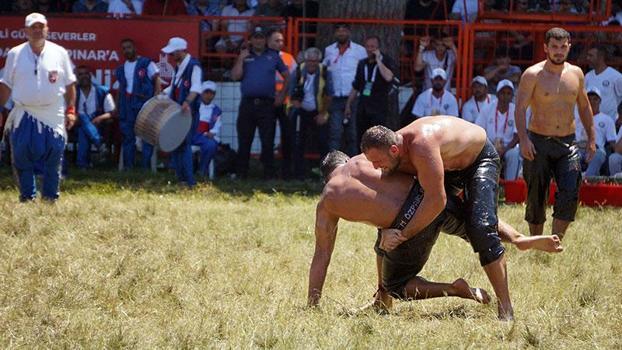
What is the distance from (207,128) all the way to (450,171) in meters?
8.45

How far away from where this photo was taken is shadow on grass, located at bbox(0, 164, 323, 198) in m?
14.0

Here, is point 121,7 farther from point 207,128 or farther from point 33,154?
point 33,154

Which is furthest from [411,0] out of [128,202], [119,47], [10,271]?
[10,271]

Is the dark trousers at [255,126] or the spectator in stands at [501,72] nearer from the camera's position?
the dark trousers at [255,126]

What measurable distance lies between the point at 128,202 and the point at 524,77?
4453 mm

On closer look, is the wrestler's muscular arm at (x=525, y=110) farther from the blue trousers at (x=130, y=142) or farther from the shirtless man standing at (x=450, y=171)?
the blue trousers at (x=130, y=142)

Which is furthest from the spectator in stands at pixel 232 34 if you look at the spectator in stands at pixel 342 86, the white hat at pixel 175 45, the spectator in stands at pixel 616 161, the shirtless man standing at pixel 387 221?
the shirtless man standing at pixel 387 221

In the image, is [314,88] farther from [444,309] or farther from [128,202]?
[444,309]

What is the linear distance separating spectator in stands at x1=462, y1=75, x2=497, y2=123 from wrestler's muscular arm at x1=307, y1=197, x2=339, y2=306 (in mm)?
8513

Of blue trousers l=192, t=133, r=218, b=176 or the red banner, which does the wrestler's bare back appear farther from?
the red banner

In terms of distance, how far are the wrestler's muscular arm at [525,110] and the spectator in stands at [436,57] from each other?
19.0ft

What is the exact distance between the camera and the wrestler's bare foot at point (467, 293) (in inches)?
299

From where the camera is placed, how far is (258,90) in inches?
600

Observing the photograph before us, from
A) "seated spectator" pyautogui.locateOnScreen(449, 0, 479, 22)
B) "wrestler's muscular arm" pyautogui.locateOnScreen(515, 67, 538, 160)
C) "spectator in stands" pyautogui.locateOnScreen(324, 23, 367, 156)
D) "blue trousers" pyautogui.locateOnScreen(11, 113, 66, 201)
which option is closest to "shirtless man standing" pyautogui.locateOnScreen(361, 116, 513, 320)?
"wrestler's muscular arm" pyautogui.locateOnScreen(515, 67, 538, 160)
